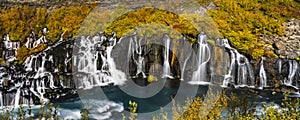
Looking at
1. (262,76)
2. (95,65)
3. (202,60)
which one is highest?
(202,60)

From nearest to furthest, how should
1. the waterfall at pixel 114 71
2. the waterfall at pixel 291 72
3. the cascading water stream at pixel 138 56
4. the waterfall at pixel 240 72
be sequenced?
the waterfall at pixel 291 72 < the waterfall at pixel 240 72 < the waterfall at pixel 114 71 < the cascading water stream at pixel 138 56

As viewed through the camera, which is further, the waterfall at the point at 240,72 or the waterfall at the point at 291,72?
the waterfall at the point at 240,72

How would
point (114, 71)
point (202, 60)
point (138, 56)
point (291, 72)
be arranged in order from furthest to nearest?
point (138, 56) < point (114, 71) < point (202, 60) < point (291, 72)

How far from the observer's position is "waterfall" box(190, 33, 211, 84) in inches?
395

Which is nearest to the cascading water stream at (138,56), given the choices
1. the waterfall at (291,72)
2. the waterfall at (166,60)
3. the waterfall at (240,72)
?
the waterfall at (166,60)

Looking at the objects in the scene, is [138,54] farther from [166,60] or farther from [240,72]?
[240,72]

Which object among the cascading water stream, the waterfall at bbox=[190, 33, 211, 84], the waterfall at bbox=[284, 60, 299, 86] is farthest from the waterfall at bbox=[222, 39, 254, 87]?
the cascading water stream

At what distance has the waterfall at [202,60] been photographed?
10.0 meters

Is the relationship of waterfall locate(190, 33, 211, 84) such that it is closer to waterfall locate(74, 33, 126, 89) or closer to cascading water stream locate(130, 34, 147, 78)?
cascading water stream locate(130, 34, 147, 78)

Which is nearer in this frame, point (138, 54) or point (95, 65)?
point (95, 65)

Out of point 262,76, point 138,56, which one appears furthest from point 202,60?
point 138,56

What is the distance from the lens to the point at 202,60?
401 inches

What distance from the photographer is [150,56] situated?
10633 millimetres

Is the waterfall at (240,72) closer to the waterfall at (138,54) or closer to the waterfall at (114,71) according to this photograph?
the waterfall at (138,54)
